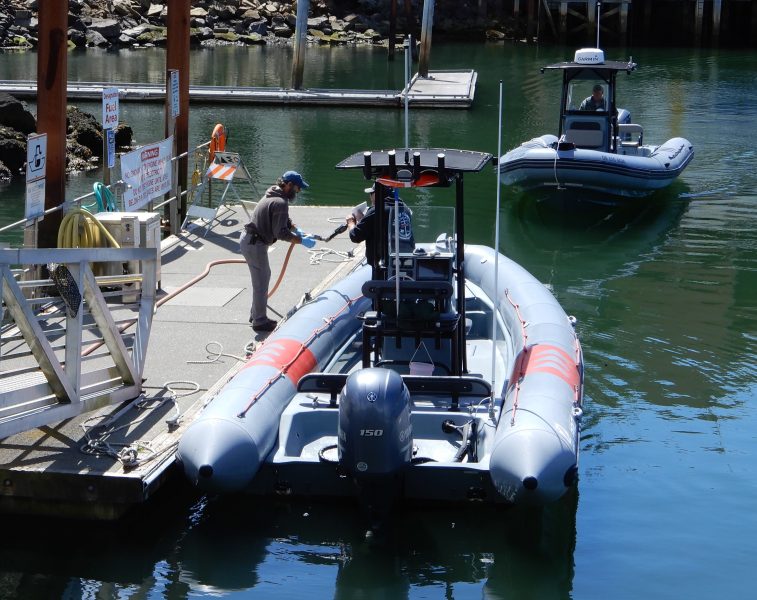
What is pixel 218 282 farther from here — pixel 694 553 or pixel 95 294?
pixel 694 553

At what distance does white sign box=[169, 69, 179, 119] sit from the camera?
13.9 meters

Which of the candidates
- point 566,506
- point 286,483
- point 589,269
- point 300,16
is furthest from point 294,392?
point 300,16

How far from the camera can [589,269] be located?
50.9ft

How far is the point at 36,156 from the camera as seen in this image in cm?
995

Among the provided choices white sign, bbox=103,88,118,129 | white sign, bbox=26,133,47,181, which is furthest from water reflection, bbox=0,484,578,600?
white sign, bbox=103,88,118,129

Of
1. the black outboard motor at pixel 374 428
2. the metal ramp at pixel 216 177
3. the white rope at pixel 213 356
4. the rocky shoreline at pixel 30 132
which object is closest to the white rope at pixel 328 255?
the metal ramp at pixel 216 177

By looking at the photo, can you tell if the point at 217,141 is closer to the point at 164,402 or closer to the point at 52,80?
the point at 52,80

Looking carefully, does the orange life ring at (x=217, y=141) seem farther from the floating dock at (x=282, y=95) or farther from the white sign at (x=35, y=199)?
the floating dock at (x=282, y=95)

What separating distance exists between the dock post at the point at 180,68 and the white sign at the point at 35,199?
351cm

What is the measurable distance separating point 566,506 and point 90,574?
3.39 metres

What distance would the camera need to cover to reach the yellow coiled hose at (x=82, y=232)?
989 cm

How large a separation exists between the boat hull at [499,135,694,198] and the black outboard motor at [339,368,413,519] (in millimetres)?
10447

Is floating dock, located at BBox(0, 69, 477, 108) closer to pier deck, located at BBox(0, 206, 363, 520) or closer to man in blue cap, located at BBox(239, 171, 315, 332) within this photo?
pier deck, located at BBox(0, 206, 363, 520)

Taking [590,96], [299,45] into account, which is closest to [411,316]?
[590,96]
